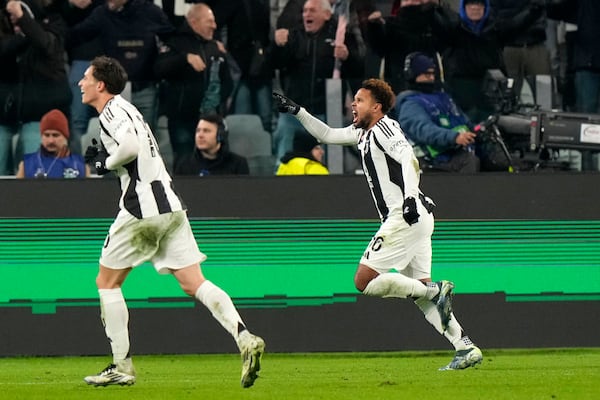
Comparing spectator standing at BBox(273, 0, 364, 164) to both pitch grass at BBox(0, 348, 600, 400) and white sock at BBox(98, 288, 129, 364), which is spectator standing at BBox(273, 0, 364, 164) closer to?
pitch grass at BBox(0, 348, 600, 400)

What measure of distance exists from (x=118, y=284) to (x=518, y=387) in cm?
273

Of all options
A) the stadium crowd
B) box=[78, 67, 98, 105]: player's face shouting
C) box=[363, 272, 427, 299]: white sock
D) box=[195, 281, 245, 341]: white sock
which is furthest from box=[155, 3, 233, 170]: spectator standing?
box=[195, 281, 245, 341]: white sock

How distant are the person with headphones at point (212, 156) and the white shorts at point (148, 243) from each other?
3.50 meters

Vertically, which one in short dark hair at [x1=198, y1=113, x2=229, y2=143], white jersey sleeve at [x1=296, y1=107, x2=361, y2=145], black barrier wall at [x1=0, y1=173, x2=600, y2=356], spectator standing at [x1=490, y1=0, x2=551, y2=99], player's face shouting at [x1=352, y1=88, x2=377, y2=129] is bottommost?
black barrier wall at [x1=0, y1=173, x2=600, y2=356]

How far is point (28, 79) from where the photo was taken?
40.9 ft

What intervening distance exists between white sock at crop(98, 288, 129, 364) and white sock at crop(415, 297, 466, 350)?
247 centimetres

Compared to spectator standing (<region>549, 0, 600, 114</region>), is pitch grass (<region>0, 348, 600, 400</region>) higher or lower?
lower

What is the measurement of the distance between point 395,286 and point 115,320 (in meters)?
2.24

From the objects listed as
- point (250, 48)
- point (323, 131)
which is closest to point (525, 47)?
point (250, 48)

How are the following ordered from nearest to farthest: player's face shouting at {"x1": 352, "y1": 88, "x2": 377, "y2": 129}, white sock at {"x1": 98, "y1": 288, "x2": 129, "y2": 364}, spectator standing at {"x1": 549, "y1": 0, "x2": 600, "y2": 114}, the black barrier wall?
white sock at {"x1": 98, "y1": 288, "x2": 129, "y2": 364}
player's face shouting at {"x1": 352, "y1": 88, "x2": 377, "y2": 129}
the black barrier wall
spectator standing at {"x1": 549, "y1": 0, "x2": 600, "y2": 114}

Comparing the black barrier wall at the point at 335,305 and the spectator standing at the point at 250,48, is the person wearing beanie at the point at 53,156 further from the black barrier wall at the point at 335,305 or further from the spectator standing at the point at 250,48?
the spectator standing at the point at 250,48

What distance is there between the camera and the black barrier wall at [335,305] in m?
12.3

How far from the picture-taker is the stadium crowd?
491 inches

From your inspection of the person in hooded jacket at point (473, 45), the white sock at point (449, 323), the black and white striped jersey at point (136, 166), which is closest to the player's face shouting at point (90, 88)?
the black and white striped jersey at point (136, 166)
